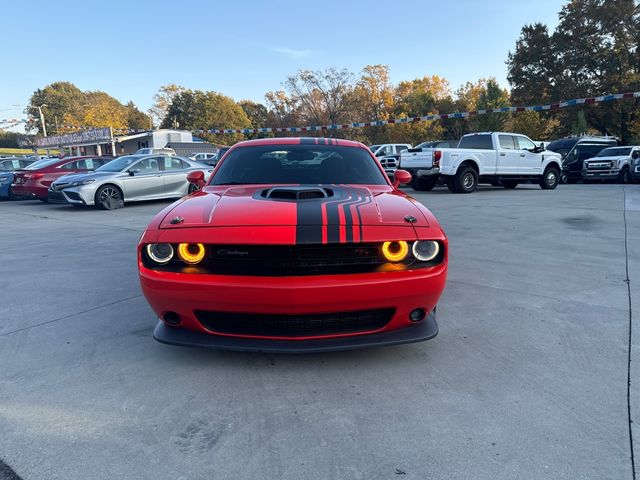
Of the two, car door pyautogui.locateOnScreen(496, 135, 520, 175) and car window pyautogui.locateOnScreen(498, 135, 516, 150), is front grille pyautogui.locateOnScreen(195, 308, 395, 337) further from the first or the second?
car window pyautogui.locateOnScreen(498, 135, 516, 150)

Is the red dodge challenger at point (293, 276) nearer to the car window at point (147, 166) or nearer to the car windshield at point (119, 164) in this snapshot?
the car window at point (147, 166)

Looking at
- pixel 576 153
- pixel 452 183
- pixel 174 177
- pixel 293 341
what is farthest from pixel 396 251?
pixel 576 153

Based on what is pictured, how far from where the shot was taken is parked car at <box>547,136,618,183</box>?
18.7 metres

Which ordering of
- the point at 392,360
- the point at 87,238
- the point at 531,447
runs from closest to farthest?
the point at 531,447
the point at 392,360
the point at 87,238

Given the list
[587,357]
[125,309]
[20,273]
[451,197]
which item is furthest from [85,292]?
[451,197]

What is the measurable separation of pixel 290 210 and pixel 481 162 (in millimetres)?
11945

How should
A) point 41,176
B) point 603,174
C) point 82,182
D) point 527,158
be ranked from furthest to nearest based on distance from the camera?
point 603,174, point 527,158, point 41,176, point 82,182

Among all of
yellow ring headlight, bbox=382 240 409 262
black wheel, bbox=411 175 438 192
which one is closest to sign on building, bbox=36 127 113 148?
black wheel, bbox=411 175 438 192

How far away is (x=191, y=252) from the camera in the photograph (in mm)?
2451

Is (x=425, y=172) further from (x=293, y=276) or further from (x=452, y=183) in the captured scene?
(x=293, y=276)

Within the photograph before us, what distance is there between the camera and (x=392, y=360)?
8.82ft

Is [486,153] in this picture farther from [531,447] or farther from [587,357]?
[531,447]

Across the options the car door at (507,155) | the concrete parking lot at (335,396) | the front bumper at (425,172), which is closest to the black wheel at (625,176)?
the car door at (507,155)

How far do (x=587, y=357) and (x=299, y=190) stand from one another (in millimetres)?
2163
